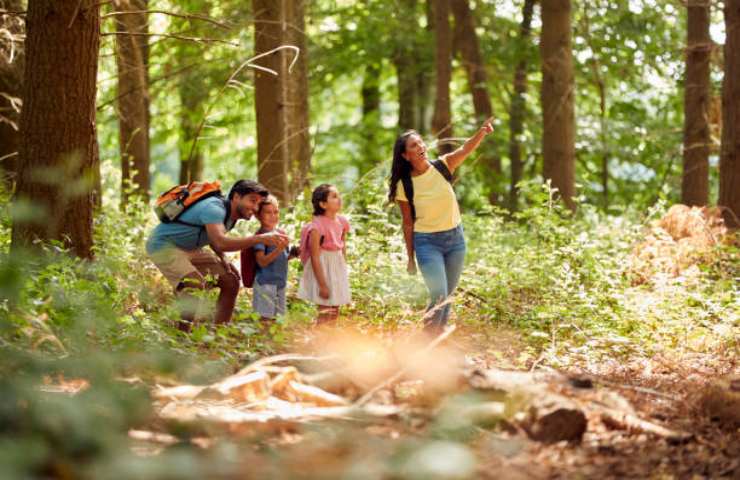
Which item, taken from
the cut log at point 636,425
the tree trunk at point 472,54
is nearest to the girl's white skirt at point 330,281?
the cut log at point 636,425

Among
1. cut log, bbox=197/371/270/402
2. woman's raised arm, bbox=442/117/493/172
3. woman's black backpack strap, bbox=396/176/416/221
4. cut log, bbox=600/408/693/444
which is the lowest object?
cut log, bbox=600/408/693/444

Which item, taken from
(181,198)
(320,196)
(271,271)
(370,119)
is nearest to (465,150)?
(320,196)

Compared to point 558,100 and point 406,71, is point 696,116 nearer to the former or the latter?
point 558,100

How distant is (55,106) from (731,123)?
367 inches

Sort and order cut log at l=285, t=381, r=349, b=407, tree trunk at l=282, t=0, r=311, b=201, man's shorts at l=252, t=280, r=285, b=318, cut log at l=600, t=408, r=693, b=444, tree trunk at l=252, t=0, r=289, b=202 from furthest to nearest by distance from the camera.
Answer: tree trunk at l=282, t=0, r=311, b=201 < tree trunk at l=252, t=0, r=289, b=202 < man's shorts at l=252, t=280, r=285, b=318 < cut log at l=285, t=381, r=349, b=407 < cut log at l=600, t=408, r=693, b=444

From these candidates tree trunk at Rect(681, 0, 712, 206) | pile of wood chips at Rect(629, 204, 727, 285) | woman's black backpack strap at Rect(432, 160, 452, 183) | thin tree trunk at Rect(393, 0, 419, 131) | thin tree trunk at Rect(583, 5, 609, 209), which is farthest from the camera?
thin tree trunk at Rect(393, 0, 419, 131)

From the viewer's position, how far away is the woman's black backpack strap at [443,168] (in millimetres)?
8211

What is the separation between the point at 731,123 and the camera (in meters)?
13.2

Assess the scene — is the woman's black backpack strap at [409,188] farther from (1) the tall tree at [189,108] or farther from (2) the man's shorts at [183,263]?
(1) the tall tree at [189,108]

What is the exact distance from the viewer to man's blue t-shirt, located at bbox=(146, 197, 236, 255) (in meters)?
7.89

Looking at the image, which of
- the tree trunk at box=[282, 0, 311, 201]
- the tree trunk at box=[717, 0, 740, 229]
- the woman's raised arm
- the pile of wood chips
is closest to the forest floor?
the woman's raised arm

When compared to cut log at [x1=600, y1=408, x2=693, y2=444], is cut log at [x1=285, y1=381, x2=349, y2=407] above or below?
above

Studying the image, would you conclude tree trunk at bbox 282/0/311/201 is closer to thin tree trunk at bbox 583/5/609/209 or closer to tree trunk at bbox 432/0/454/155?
tree trunk at bbox 432/0/454/155

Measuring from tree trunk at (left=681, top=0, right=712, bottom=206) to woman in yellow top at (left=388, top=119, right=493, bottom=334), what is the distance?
885 centimetres
